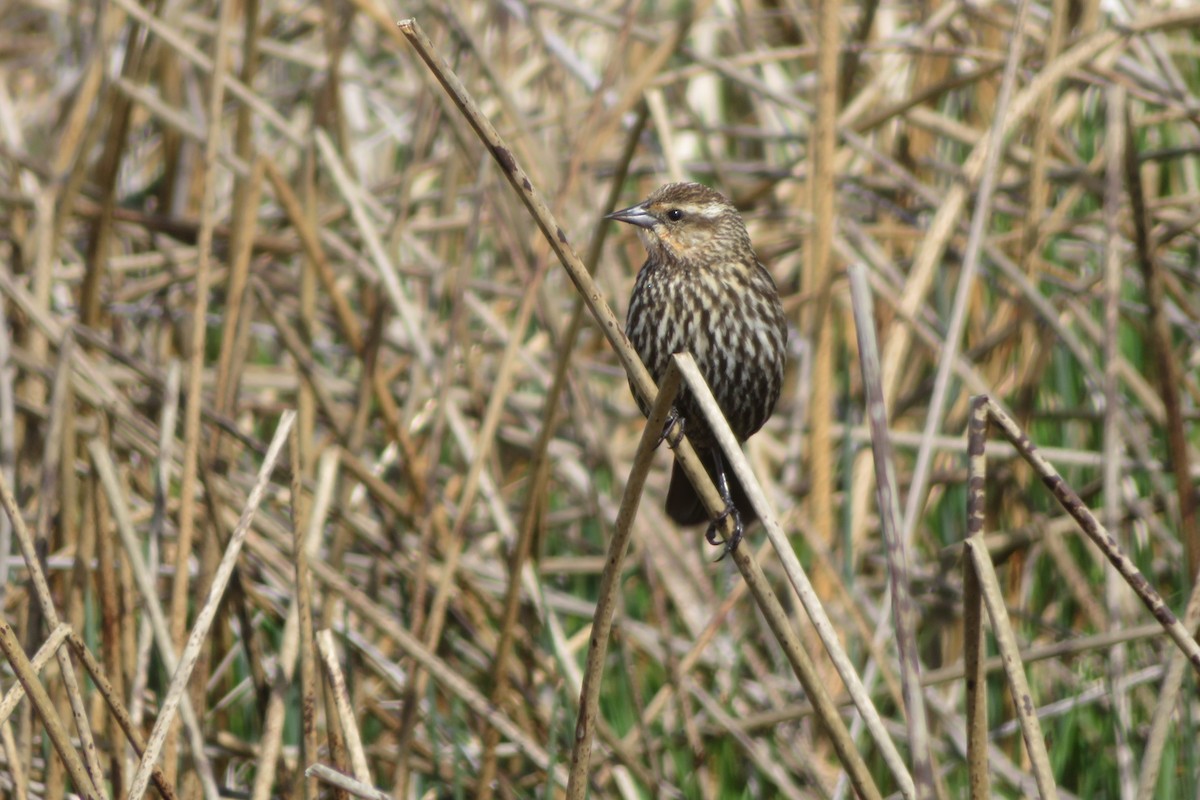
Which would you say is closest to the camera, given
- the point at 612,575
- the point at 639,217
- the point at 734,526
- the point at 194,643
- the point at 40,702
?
the point at 612,575

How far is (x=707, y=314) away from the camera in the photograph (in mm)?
3238

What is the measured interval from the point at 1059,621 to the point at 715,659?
1.02 m

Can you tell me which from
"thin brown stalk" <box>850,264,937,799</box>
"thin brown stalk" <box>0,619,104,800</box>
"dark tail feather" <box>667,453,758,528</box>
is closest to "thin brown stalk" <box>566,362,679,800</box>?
"thin brown stalk" <box>850,264,937,799</box>

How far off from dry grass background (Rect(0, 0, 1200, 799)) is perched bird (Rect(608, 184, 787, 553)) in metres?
0.24

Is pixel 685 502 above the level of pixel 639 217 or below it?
below

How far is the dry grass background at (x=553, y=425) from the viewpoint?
3.40 m

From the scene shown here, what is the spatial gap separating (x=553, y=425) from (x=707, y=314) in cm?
47

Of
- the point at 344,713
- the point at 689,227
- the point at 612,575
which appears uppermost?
the point at 689,227

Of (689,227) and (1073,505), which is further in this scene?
(689,227)

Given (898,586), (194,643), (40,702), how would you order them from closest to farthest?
1. (898,586)
2. (40,702)
3. (194,643)

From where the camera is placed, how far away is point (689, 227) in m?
3.35


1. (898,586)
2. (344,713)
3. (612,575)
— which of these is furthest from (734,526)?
(344,713)

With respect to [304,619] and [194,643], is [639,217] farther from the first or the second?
[194,643]

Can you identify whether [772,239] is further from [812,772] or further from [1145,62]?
[812,772]
